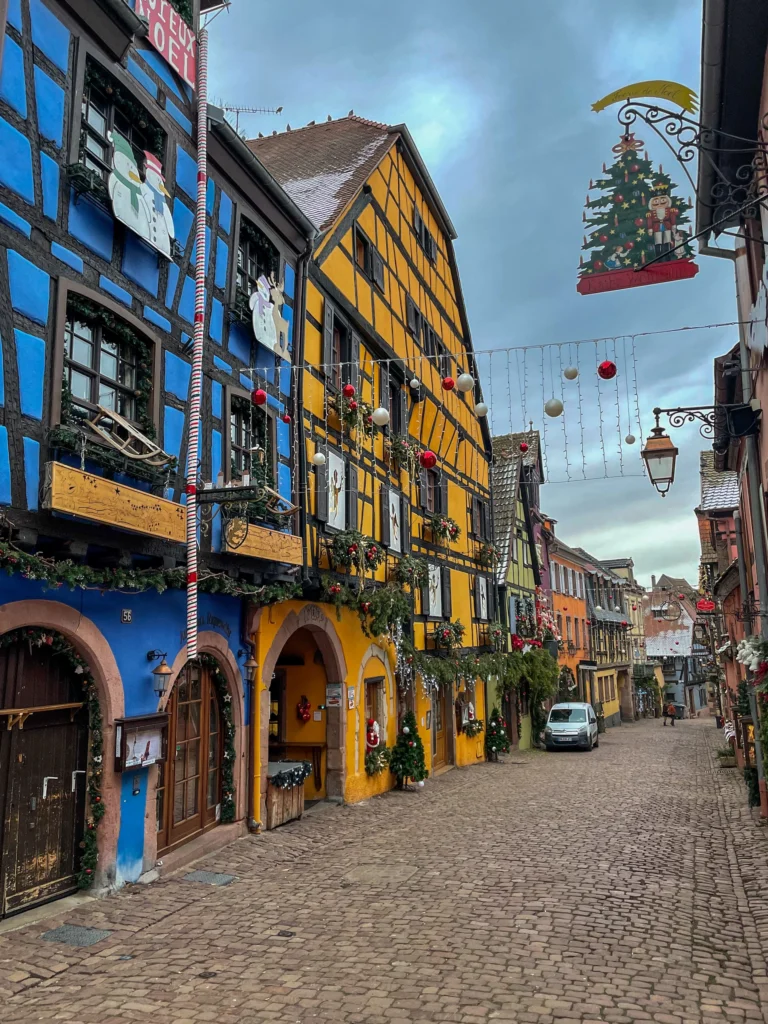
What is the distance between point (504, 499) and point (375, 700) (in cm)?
1373

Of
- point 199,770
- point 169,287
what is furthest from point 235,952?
point 169,287

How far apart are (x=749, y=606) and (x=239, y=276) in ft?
31.5

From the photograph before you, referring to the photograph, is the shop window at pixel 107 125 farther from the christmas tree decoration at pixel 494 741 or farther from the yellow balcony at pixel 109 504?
the christmas tree decoration at pixel 494 741

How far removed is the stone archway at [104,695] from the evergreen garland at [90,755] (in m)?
0.04

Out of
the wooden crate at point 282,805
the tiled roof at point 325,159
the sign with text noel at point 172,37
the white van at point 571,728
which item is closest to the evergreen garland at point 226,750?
the wooden crate at point 282,805

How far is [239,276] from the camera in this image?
36.4ft

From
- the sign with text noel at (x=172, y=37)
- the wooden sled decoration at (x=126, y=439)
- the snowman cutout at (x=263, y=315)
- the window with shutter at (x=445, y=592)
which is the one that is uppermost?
the sign with text noel at (x=172, y=37)

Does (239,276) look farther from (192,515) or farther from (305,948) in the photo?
(305,948)

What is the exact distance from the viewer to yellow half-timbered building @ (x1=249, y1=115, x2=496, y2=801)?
1270 cm

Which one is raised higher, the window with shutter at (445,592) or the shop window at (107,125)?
the shop window at (107,125)

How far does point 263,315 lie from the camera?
433 inches

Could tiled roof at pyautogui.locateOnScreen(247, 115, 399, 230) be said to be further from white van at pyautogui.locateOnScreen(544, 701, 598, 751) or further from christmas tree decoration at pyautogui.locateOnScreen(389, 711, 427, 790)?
white van at pyautogui.locateOnScreen(544, 701, 598, 751)

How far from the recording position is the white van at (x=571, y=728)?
2470 centimetres

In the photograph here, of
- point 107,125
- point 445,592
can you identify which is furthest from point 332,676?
point 107,125
